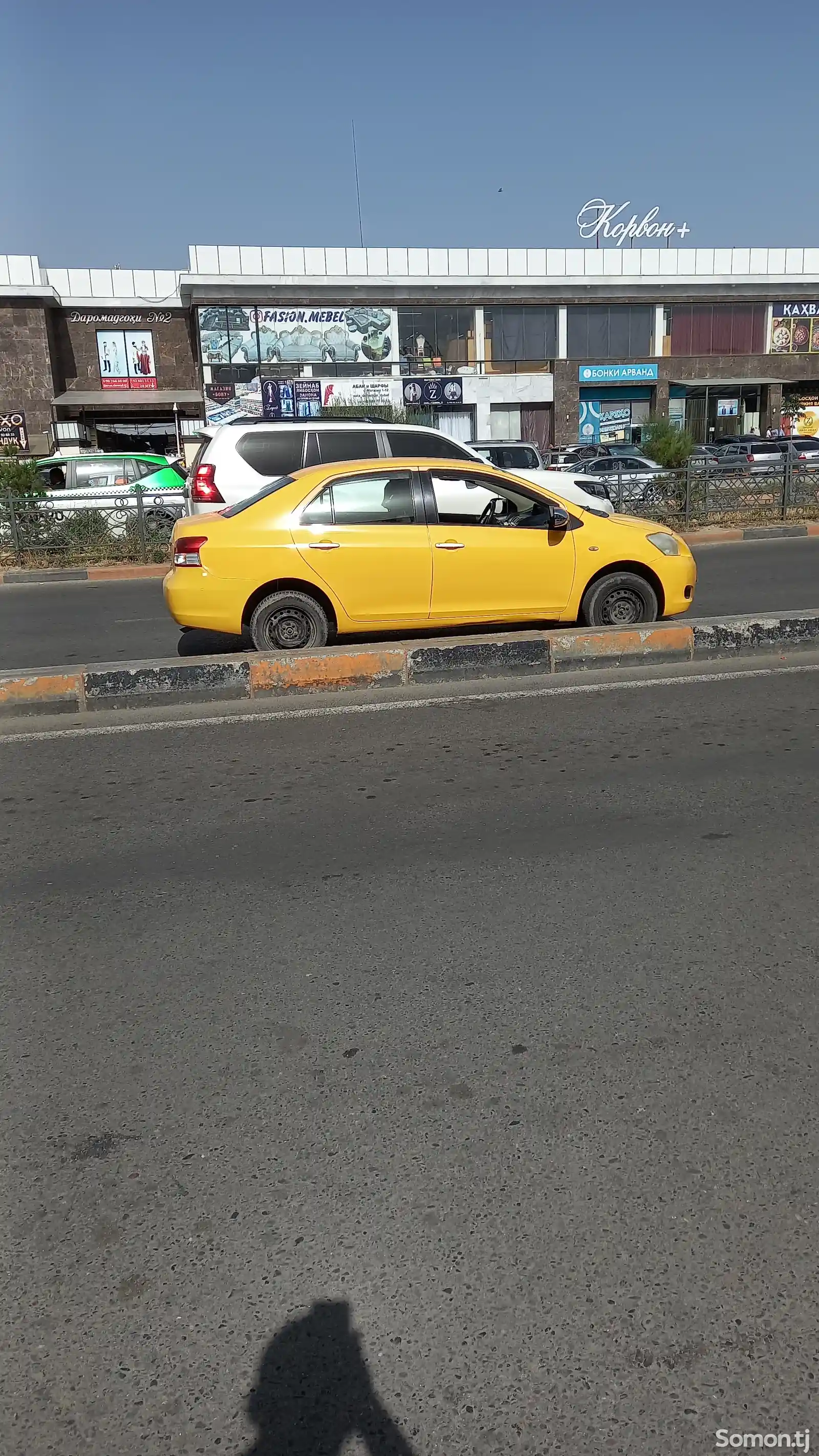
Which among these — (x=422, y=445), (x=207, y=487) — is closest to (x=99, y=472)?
(x=207, y=487)

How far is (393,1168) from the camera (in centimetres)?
271

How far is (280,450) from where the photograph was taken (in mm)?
12141

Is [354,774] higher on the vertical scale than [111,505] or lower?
lower

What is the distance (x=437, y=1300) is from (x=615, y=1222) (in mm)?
479

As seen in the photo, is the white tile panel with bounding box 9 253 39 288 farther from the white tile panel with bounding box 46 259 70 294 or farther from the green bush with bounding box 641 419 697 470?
the green bush with bounding box 641 419 697 470

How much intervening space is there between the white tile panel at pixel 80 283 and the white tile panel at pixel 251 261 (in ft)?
24.9

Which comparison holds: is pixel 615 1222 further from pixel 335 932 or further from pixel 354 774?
pixel 354 774

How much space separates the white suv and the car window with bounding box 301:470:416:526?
3.92m

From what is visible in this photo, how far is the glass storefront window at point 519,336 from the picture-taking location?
165ft

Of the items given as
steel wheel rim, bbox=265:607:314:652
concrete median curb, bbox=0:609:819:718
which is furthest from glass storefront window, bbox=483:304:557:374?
steel wheel rim, bbox=265:607:314:652

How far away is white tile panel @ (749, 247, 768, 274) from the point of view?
5434 cm

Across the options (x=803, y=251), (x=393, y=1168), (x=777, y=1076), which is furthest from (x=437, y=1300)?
(x=803, y=251)

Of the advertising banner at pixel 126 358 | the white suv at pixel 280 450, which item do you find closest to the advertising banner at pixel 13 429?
the advertising banner at pixel 126 358

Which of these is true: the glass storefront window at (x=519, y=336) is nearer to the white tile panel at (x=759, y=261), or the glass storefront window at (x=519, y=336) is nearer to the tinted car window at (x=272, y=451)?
the white tile panel at (x=759, y=261)
